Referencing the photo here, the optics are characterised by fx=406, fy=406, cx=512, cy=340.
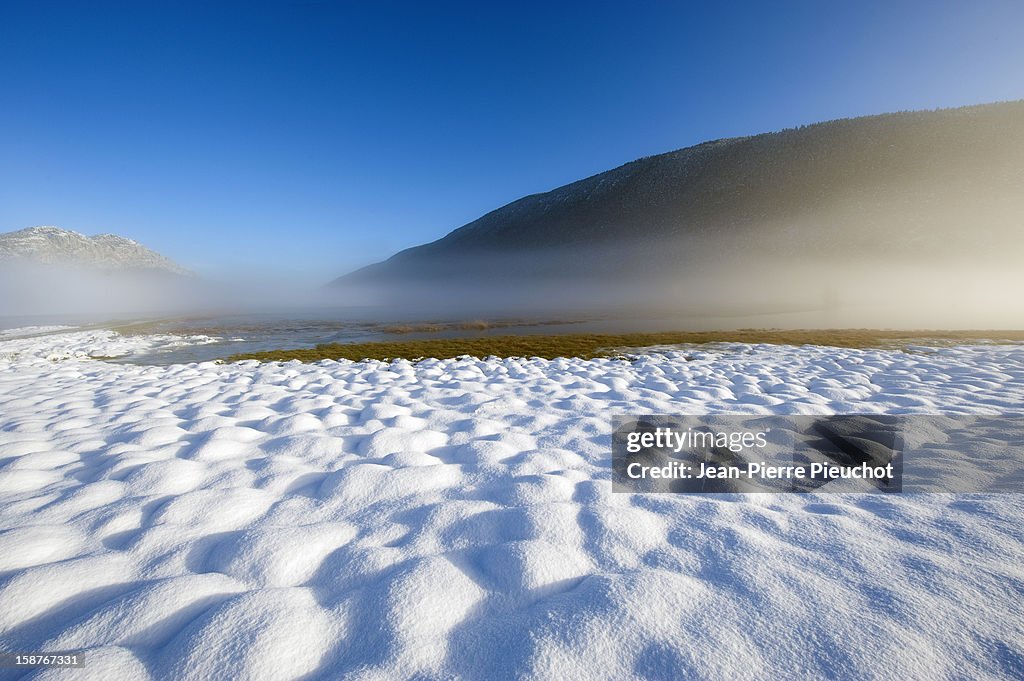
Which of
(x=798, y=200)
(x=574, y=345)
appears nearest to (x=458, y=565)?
(x=574, y=345)

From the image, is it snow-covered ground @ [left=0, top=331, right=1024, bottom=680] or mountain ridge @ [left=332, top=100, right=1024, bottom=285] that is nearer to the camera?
snow-covered ground @ [left=0, top=331, right=1024, bottom=680]

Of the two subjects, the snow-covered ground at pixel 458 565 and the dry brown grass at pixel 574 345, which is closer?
the snow-covered ground at pixel 458 565

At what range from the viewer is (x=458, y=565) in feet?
5.96

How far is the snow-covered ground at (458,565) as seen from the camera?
52.7 inches

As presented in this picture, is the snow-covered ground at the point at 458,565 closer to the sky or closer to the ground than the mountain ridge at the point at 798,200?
closer to the ground

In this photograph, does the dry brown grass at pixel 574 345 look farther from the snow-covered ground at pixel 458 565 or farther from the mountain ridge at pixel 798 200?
the mountain ridge at pixel 798 200

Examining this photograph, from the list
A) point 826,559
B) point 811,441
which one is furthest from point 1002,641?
point 811,441

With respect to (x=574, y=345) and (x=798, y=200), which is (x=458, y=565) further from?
(x=798, y=200)

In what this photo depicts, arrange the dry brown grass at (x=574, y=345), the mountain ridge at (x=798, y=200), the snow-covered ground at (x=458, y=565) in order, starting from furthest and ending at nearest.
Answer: the mountain ridge at (x=798, y=200) → the dry brown grass at (x=574, y=345) → the snow-covered ground at (x=458, y=565)

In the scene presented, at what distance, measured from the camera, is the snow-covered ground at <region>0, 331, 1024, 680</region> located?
134cm

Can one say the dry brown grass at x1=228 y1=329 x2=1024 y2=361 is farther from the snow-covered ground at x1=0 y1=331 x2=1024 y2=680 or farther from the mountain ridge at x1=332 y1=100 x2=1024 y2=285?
the mountain ridge at x1=332 y1=100 x2=1024 y2=285

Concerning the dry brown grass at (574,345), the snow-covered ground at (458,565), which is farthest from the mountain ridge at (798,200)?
the snow-covered ground at (458,565)

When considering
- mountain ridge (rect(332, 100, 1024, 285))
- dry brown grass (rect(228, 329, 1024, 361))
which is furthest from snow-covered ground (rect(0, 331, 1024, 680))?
mountain ridge (rect(332, 100, 1024, 285))

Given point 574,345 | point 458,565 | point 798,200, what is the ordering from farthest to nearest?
1. point 798,200
2. point 574,345
3. point 458,565
